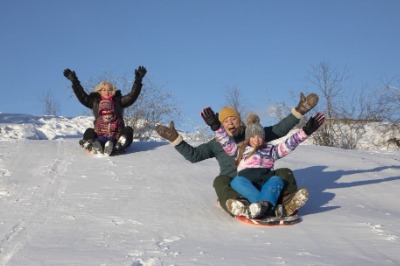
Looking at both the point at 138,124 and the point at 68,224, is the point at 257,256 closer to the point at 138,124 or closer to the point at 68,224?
the point at 68,224

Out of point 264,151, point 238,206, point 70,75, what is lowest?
point 238,206

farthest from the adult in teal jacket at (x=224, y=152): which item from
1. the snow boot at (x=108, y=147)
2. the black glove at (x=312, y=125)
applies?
the snow boot at (x=108, y=147)

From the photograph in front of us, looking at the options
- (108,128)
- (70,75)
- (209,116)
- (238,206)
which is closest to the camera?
(238,206)

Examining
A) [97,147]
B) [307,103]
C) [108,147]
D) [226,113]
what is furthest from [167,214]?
[97,147]

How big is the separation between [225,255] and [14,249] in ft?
4.50

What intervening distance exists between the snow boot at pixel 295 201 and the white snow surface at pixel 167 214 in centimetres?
17

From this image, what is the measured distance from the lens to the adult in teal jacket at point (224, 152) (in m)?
4.52

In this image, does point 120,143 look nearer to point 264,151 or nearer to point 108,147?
point 108,147

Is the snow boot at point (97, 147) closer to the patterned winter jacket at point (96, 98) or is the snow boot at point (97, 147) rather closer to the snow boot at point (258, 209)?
the patterned winter jacket at point (96, 98)

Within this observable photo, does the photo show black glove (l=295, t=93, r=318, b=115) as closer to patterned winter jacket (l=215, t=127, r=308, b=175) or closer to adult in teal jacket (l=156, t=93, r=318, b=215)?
adult in teal jacket (l=156, t=93, r=318, b=215)

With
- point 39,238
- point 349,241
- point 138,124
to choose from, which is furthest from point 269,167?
point 138,124

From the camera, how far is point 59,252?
3170mm

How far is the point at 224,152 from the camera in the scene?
5094 mm

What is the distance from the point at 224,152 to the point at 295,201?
109 centimetres
